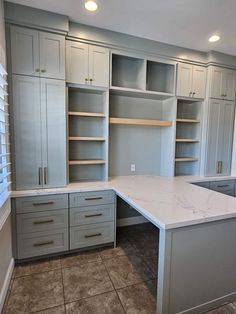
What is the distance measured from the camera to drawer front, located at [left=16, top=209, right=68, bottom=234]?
7.11ft

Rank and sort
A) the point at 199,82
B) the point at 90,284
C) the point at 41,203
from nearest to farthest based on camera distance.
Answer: the point at 90,284 < the point at 41,203 < the point at 199,82

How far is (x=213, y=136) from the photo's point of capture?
3273mm

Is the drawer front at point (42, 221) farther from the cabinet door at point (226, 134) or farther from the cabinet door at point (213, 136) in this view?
the cabinet door at point (226, 134)

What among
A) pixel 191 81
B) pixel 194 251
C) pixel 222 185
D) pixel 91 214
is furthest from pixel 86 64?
pixel 222 185

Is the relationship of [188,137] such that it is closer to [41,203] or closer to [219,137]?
[219,137]

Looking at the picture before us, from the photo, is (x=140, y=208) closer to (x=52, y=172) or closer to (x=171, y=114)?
(x=52, y=172)

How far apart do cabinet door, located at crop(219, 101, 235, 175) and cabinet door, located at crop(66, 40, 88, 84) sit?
95.7 inches

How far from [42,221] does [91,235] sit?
653 millimetres

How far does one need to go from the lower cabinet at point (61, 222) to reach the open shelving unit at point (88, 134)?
0.51 meters

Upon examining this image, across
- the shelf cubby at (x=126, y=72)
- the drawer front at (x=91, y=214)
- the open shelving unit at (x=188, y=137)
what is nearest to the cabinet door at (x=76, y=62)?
the shelf cubby at (x=126, y=72)

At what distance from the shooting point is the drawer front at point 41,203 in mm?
2152

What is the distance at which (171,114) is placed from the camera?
3.12m

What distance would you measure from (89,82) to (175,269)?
230 cm

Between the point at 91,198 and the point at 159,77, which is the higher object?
the point at 159,77
